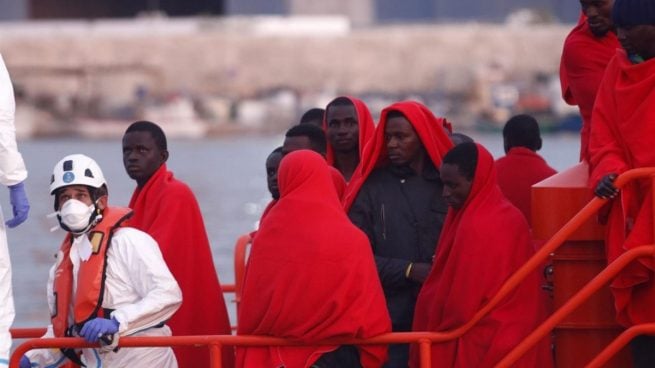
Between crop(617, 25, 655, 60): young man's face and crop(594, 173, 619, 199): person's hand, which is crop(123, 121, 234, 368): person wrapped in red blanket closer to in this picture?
crop(594, 173, 619, 199): person's hand

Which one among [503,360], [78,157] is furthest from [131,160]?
[503,360]

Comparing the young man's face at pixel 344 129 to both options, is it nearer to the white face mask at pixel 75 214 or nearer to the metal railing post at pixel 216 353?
the white face mask at pixel 75 214

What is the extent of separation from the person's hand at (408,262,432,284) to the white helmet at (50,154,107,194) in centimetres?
121

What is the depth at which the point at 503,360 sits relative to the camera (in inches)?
235

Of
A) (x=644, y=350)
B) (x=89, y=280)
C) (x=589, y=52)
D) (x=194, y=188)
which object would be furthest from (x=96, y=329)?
(x=194, y=188)

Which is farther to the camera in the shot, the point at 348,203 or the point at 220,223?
the point at 220,223

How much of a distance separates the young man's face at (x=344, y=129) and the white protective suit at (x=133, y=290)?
1.56m

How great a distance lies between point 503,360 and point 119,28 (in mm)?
76431

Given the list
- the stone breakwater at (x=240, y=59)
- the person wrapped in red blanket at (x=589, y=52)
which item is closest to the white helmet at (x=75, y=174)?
the person wrapped in red blanket at (x=589, y=52)

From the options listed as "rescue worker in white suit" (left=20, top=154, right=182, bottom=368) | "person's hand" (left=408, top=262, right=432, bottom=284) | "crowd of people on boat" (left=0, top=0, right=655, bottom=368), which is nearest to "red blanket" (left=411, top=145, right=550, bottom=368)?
"crowd of people on boat" (left=0, top=0, right=655, bottom=368)

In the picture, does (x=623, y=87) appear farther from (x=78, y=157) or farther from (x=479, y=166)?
(x=78, y=157)

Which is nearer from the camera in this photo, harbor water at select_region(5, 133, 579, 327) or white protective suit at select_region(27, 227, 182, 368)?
white protective suit at select_region(27, 227, 182, 368)

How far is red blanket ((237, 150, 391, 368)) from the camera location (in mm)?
5953

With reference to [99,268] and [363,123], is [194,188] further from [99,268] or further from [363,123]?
[99,268]
